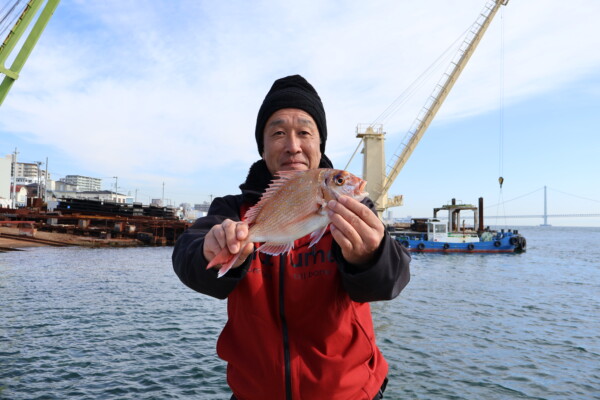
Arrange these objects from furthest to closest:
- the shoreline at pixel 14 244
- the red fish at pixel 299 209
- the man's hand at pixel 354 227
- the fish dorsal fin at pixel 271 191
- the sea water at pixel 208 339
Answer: the shoreline at pixel 14 244, the sea water at pixel 208 339, the fish dorsal fin at pixel 271 191, the red fish at pixel 299 209, the man's hand at pixel 354 227

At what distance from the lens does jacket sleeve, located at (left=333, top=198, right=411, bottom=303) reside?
2094 mm

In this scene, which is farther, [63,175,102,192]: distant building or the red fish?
[63,175,102,192]: distant building

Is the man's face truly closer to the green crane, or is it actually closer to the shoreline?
the green crane

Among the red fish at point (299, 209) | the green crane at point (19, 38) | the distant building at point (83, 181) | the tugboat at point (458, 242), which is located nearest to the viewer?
the red fish at point (299, 209)

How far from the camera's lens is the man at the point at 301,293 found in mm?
2117

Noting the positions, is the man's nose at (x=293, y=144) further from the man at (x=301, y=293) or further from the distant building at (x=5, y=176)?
the distant building at (x=5, y=176)

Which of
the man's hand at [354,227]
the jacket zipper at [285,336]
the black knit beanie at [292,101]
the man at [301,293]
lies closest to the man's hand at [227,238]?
the man at [301,293]

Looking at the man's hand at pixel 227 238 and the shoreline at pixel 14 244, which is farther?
the shoreline at pixel 14 244

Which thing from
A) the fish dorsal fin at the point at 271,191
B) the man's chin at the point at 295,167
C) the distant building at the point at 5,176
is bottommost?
Result: the fish dorsal fin at the point at 271,191

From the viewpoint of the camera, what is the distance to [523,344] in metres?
12.3

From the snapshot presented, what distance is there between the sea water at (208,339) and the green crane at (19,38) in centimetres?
1316

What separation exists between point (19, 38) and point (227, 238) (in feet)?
102

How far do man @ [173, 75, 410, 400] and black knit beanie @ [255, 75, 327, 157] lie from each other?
0.11 metres

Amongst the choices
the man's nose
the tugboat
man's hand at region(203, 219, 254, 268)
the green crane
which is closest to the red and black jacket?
man's hand at region(203, 219, 254, 268)
